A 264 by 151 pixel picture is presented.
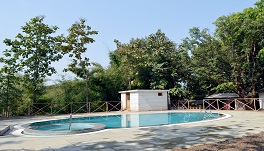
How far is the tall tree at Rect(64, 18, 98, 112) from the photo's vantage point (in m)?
20.3

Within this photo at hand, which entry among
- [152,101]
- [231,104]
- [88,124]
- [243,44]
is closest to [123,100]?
[152,101]

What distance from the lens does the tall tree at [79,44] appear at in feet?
66.7

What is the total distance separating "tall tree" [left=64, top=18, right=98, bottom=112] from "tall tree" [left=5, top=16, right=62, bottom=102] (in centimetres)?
135

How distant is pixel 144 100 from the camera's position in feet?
66.4

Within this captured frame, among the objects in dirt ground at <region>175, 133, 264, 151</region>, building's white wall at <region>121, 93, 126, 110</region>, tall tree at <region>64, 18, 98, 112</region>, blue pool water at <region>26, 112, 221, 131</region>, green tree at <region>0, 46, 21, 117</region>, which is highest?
tall tree at <region>64, 18, 98, 112</region>

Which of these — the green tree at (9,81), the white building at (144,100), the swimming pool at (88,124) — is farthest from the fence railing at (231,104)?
the green tree at (9,81)

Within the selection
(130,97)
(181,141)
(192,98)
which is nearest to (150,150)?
(181,141)

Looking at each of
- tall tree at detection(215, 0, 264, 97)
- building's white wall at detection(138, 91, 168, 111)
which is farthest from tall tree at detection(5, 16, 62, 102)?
tall tree at detection(215, 0, 264, 97)

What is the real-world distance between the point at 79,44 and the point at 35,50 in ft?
12.5

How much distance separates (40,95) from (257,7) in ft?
70.3

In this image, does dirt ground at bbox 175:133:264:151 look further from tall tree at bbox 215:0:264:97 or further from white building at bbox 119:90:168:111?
white building at bbox 119:90:168:111

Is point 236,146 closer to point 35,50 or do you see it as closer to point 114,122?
point 114,122

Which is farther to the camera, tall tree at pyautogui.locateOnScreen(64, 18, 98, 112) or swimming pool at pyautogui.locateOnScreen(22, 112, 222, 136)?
tall tree at pyautogui.locateOnScreen(64, 18, 98, 112)

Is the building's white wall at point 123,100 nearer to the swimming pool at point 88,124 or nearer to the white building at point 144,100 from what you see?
the white building at point 144,100
